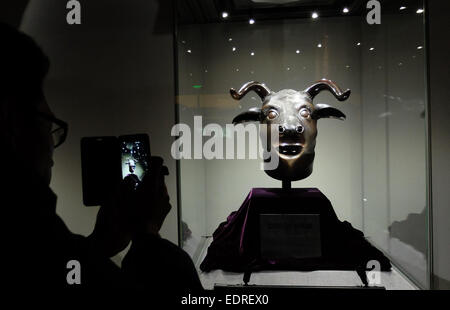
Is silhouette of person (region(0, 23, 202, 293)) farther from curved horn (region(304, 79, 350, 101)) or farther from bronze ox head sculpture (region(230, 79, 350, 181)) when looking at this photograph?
curved horn (region(304, 79, 350, 101))

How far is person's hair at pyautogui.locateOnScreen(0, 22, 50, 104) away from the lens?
47cm

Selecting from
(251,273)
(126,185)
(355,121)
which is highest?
(355,121)

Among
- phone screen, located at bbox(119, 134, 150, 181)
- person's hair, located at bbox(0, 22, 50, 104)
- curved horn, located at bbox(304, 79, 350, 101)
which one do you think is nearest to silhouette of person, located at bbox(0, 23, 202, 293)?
person's hair, located at bbox(0, 22, 50, 104)

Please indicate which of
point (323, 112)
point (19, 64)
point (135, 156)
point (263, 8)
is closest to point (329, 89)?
point (323, 112)

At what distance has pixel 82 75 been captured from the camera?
123cm

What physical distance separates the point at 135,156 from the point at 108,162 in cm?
7

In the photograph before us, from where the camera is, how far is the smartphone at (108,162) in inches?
32.9

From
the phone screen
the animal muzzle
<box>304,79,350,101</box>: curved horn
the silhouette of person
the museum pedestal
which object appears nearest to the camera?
the silhouette of person

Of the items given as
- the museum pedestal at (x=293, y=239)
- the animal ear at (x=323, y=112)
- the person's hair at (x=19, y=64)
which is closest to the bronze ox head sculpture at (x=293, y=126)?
the animal ear at (x=323, y=112)

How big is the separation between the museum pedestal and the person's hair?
967mm

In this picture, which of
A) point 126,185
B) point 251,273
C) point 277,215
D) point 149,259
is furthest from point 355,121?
point 149,259

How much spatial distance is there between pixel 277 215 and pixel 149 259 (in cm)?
83

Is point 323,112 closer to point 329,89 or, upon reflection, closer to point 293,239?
point 329,89
